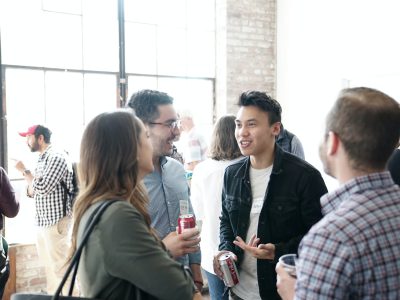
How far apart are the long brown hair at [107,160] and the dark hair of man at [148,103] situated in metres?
0.69

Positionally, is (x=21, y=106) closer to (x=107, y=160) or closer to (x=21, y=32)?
(x=21, y=32)

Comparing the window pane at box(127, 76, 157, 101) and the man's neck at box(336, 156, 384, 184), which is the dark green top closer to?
the man's neck at box(336, 156, 384, 184)

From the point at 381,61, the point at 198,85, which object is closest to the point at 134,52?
the point at 198,85

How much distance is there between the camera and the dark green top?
1.14 m

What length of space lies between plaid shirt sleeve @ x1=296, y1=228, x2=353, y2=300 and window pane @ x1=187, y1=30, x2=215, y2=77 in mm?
4494

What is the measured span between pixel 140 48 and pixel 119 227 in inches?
163

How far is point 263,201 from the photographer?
6.54 feet

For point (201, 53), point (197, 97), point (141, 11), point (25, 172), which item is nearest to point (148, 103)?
point (25, 172)

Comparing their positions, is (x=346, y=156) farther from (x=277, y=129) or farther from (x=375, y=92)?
(x=277, y=129)

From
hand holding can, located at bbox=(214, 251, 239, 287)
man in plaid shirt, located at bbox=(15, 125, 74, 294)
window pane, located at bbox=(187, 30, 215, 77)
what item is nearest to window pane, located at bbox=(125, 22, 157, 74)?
window pane, located at bbox=(187, 30, 215, 77)

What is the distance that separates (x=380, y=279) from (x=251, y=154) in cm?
117

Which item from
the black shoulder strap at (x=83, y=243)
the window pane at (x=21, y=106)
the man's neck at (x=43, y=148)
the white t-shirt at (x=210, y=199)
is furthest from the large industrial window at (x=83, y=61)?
the black shoulder strap at (x=83, y=243)

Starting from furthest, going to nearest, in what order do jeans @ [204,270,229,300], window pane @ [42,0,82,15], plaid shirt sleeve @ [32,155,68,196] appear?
window pane @ [42,0,82,15] < plaid shirt sleeve @ [32,155,68,196] < jeans @ [204,270,229,300]

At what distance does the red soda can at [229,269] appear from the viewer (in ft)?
6.23
